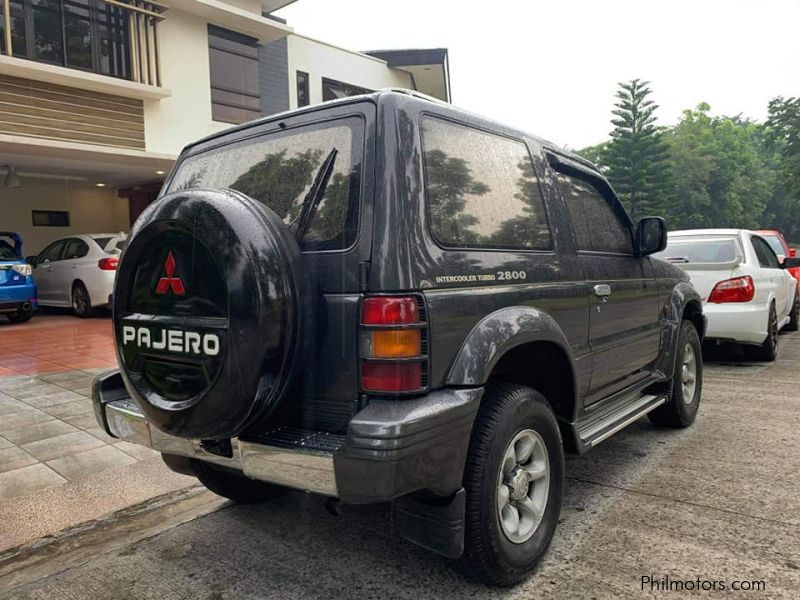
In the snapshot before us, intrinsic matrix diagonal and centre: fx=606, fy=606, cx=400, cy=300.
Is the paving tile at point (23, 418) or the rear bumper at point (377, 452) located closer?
the rear bumper at point (377, 452)

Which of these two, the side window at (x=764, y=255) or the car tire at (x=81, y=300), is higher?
the side window at (x=764, y=255)

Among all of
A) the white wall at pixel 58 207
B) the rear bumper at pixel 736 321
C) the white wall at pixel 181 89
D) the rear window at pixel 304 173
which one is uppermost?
the white wall at pixel 181 89

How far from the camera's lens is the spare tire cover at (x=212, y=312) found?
7.06 feet

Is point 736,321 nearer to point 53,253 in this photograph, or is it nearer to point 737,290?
point 737,290

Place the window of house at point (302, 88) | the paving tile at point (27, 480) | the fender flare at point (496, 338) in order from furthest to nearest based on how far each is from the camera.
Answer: the window of house at point (302, 88) < the paving tile at point (27, 480) < the fender flare at point (496, 338)

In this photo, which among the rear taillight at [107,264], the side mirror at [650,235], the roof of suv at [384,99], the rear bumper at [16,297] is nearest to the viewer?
the roof of suv at [384,99]

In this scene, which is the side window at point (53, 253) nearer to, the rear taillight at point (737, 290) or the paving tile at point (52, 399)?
the paving tile at point (52, 399)

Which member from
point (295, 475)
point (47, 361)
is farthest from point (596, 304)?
Result: point (47, 361)

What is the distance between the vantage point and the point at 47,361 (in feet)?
24.0

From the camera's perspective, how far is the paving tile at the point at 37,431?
4.56m

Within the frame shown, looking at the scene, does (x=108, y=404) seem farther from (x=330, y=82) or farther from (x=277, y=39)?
(x=330, y=82)

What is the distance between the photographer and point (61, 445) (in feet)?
14.6

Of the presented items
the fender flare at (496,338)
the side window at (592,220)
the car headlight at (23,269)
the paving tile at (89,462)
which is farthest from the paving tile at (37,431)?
the car headlight at (23,269)

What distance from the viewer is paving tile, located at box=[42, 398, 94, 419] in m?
5.18
